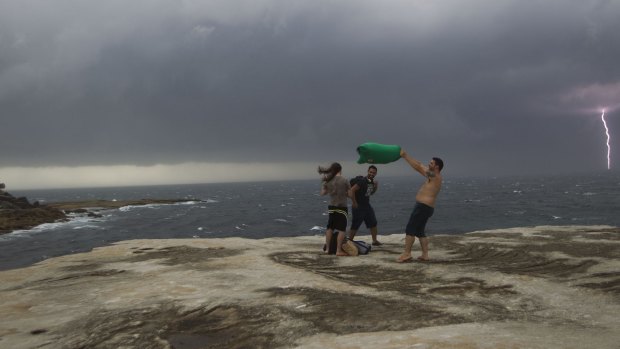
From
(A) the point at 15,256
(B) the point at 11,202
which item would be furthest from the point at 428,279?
(B) the point at 11,202

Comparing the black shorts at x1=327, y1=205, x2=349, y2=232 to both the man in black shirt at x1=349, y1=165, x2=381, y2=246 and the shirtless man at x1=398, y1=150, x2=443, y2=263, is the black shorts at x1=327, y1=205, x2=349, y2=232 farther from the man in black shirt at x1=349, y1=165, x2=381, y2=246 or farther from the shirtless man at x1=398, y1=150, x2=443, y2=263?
the shirtless man at x1=398, y1=150, x2=443, y2=263

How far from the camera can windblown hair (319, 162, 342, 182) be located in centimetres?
1045

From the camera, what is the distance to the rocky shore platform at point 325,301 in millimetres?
4859

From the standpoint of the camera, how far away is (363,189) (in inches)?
463

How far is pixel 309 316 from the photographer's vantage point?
5.59 meters

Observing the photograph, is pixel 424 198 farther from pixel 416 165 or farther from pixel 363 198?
pixel 363 198

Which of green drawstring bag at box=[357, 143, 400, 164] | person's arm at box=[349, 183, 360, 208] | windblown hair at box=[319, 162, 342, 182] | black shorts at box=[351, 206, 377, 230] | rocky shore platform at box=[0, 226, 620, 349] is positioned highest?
green drawstring bag at box=[357, 143, 400, 164]

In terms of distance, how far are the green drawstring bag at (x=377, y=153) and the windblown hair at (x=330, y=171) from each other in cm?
79

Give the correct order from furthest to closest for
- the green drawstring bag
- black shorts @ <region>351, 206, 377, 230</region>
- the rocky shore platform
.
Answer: black shorts @ <region>351, 206, 377, 230</region> < the green drawstring bag < the rocky shore platform

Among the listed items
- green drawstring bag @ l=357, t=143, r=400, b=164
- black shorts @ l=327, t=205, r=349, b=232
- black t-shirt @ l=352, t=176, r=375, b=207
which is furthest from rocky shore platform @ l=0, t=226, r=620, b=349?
green drawstring bag @ l=357, t=143, r=400, b=164

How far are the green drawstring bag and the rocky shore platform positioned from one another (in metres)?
2.22

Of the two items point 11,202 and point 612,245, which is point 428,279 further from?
point 11,202

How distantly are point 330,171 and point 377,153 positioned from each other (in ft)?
4.29

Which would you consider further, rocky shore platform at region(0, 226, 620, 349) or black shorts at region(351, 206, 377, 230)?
black shorts at region(351, 206, 377, 230)
